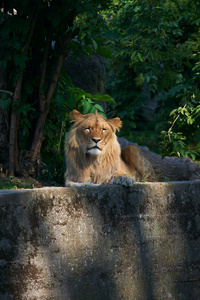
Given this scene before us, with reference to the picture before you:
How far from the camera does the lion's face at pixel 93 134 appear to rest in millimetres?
4059

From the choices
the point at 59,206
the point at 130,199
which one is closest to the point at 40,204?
the point at 59,206

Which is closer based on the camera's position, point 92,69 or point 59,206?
point 59,206

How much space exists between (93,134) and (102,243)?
1.01 m

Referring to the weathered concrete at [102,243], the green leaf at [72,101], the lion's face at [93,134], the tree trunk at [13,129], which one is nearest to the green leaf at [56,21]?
the tree trunk at [13,129]

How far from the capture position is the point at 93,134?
4.06 m

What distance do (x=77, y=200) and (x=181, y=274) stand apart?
48.7 inches

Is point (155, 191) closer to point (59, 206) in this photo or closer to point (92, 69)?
point (59, 206)

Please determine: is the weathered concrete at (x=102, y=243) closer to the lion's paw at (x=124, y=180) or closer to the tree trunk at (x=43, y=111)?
the lion's paw at (x=124, y=180)

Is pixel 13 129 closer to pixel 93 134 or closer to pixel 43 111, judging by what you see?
pixel 43 111

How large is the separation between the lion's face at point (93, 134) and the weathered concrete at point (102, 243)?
0.51 metres

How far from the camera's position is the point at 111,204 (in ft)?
12.2

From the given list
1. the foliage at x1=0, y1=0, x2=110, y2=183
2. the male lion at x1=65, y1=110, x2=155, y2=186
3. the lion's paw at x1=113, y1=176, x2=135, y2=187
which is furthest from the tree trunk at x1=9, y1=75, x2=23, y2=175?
the lion's paw at x1=113, y1=176, x2=135, y2=187

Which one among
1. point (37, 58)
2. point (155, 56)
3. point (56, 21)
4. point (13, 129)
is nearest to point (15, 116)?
point (13, 129)

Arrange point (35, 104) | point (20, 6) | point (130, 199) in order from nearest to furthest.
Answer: point (130, 199) → point (20, 6) → point (35, 104)
